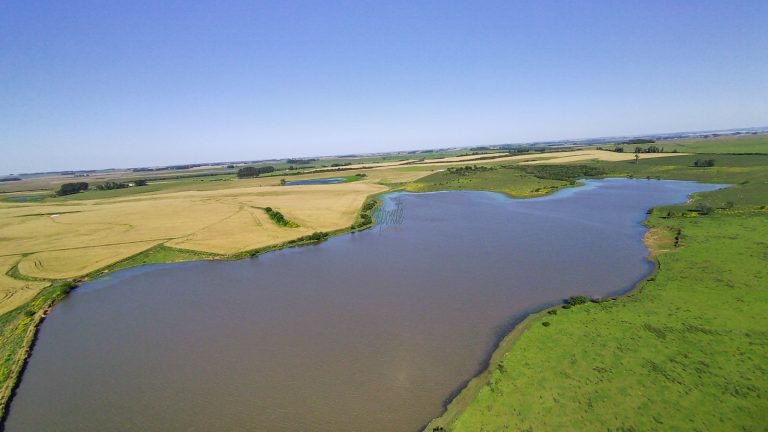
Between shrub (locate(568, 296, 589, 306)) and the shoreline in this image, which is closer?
the shoreline

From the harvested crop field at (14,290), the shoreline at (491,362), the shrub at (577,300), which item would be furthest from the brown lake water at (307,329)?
the harvested crop field at (14,290)

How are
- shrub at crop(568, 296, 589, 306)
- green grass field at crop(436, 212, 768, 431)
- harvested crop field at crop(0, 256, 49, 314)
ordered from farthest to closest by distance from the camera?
harvested crop field at crop(0, 256, 49, 314), shrub at crop(568, 296, 589, 306), green grass field at crop(436, 212, 768, 431)

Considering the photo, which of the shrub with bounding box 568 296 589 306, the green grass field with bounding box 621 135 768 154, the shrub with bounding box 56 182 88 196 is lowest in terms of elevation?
the shrub with bounding box 568 296 589 306

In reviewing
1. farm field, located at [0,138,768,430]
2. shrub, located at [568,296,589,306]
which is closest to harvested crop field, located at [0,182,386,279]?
farm field, located at [0,138,768,430]

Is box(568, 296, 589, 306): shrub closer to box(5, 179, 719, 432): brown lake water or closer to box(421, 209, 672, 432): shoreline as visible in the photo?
box(421, 209, 672, 432): shoreline

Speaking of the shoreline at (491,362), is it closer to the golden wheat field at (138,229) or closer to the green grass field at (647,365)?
the green grass field at (647,365)

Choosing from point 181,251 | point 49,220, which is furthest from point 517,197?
point 49,220

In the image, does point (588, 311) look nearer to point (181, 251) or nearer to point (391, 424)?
point (391, 424)
